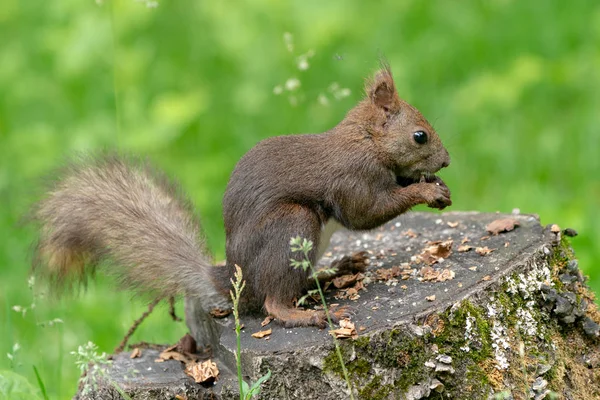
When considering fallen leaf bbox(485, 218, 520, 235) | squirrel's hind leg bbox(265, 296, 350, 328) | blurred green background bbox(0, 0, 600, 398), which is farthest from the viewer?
blurred green background bbox(0, 0, 600, 398)

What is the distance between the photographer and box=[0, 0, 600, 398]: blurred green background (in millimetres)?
5367

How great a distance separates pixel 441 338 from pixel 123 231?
1.13 meters

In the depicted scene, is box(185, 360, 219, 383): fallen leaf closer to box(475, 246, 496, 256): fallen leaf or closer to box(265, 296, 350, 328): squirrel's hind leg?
box(265, 296, 350, 328): squirrel's hind leg

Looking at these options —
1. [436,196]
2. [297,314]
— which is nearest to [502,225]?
[436,196]

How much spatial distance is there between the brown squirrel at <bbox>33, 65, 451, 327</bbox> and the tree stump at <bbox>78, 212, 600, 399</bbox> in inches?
6.2

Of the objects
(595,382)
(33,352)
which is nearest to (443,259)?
(595,382)

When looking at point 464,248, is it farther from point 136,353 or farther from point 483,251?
point 136,353

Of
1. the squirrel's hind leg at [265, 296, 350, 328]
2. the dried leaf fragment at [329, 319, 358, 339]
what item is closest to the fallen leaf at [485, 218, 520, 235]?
the squirrel's hind leg at [265, 296, 350, 328]

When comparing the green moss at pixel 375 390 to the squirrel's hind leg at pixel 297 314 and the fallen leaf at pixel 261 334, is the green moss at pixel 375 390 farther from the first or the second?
the fallen leaf at pixel 261 334

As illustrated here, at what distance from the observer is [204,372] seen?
111 inches

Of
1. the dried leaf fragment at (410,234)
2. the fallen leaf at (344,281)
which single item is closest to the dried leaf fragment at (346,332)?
the fallen leaf at (344,281)

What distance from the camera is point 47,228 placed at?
318cm

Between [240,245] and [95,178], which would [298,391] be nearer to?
[240,245]

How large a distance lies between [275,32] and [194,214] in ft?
10.6
